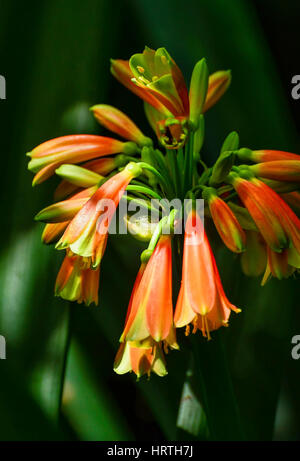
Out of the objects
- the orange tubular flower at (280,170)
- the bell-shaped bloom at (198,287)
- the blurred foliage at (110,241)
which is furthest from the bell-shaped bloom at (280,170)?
the blurred foliage at (110,241)

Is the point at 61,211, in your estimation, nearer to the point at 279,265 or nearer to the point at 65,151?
the point at 65,151

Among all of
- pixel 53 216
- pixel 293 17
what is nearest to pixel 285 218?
pixel 53 216

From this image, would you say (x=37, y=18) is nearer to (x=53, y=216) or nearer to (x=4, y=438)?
(x=53, y=216)

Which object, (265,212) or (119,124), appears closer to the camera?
(265,212)

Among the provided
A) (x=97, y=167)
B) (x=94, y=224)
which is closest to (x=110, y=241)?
(x=97, y=167)

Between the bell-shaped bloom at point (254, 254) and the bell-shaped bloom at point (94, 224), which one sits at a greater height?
the bell-shaped bloom at point (94, 224)

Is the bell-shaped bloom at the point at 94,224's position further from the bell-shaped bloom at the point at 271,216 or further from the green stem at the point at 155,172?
the bell-shaped bloom at the point at 271,216

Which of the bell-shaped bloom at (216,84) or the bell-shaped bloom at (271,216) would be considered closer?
the bell-shaped bloom at (271,216)
